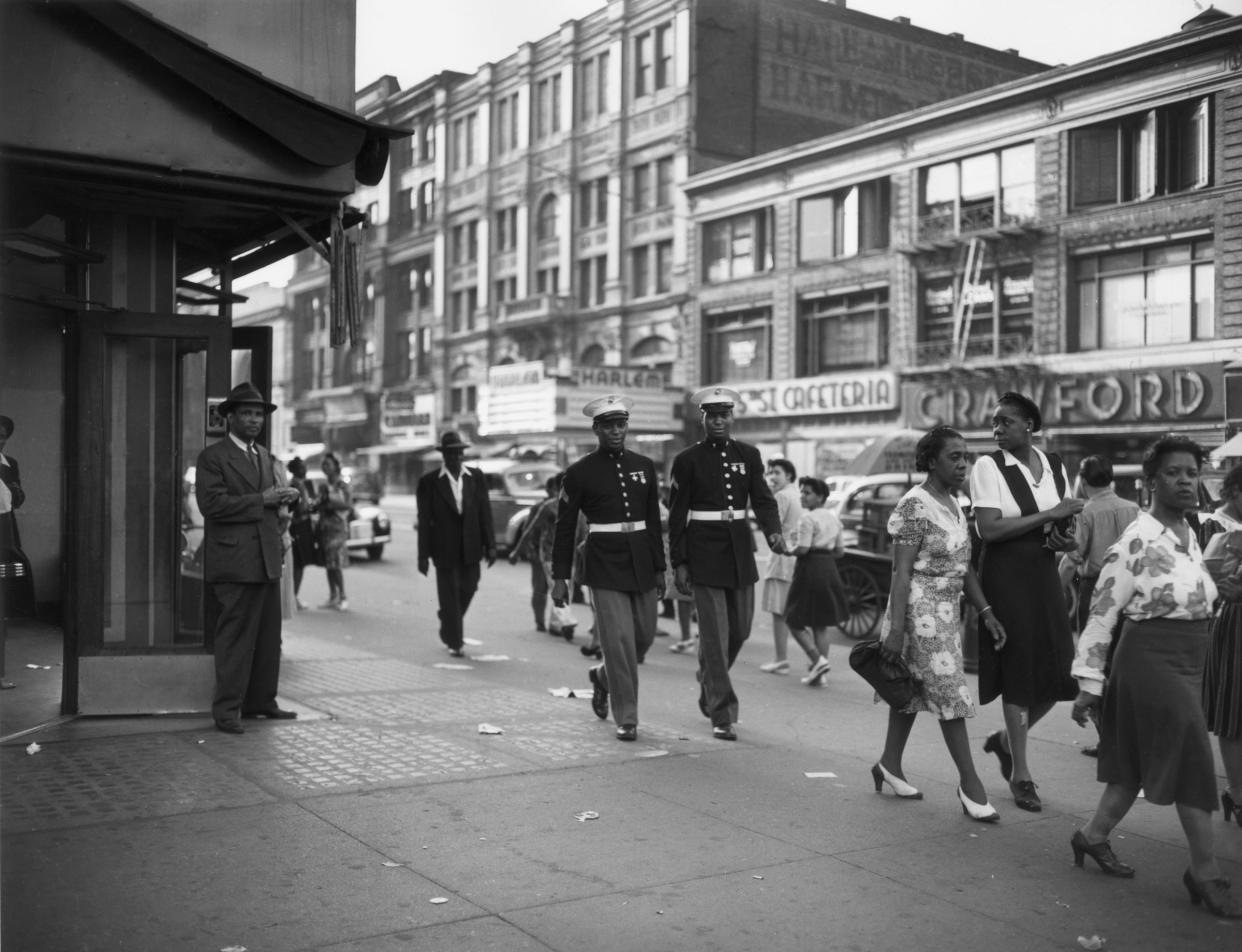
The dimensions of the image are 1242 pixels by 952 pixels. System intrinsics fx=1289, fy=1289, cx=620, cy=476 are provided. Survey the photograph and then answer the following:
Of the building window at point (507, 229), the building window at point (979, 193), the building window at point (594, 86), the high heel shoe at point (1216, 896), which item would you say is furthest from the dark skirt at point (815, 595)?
the building window at point (507, 229)

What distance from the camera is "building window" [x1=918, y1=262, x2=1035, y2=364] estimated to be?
32250mm

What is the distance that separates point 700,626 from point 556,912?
350 cm

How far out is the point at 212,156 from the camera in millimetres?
7152

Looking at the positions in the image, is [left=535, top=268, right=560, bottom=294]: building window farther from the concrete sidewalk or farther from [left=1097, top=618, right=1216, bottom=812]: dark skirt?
[left=1097, top=618, right=1216, bottom=812]: dark skirt

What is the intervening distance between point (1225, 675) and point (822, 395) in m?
32.2

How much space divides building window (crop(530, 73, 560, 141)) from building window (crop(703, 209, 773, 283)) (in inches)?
233

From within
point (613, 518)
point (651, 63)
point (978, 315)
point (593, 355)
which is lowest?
point (613, 518)

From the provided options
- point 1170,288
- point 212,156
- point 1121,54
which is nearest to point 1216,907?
point 212,156

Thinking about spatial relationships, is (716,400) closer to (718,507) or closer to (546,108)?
(718,507)

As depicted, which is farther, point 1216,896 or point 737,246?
point 737,246

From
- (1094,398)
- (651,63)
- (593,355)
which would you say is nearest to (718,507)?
(651,63)

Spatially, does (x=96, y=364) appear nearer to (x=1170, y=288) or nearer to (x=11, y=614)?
(x=11, y=614)

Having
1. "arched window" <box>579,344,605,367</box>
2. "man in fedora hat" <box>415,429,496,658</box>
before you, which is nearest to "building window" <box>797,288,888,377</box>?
"arched window" <box>579,344,605,367</box>

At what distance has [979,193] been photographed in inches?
1280
